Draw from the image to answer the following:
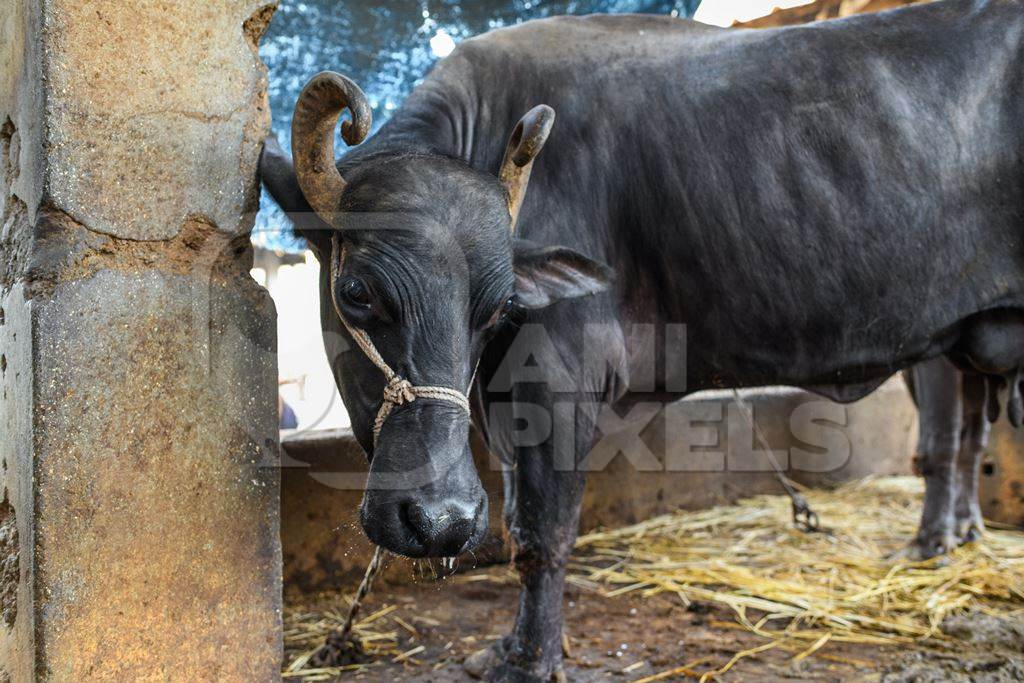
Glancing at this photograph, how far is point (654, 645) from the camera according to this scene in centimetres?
328

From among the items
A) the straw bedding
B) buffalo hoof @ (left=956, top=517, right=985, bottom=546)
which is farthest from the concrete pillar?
buffalo hoof @ (left=956, top=517, right=985, bottom=546)

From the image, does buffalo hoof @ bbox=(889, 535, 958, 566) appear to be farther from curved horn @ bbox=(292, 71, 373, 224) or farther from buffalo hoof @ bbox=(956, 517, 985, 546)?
curved horn @ bbox=(292, 71, 373, 224)

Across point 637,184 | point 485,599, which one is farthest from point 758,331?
point 485,599

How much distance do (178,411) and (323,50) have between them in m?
2.74

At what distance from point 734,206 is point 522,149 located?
923mm

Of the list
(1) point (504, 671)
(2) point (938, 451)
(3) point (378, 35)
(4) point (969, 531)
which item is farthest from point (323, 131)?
(4) point (969, 531)

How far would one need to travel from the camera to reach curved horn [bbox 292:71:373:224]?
2.19 metres

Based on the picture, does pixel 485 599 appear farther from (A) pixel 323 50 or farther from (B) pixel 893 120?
(A) pixel 323 50

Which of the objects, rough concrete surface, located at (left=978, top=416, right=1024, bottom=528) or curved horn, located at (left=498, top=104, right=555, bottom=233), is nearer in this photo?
curved horn, located at (left=498, top=104, right=555, bottom=233)

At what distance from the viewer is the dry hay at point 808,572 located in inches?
138

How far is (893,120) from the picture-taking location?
2.97 metres

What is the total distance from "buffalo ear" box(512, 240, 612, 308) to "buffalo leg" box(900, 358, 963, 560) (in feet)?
8.40

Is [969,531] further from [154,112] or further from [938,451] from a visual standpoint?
[154,112]

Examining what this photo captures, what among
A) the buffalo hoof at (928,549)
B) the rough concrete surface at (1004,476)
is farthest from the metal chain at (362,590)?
the rough concrete surface at (1004,476)
